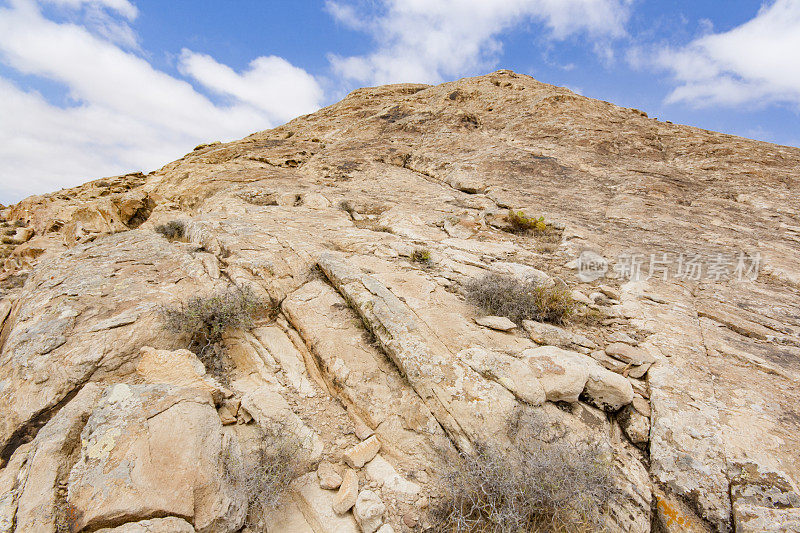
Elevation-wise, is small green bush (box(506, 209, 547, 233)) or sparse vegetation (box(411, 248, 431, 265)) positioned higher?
small green bush (box(506, 209, 547, 233))

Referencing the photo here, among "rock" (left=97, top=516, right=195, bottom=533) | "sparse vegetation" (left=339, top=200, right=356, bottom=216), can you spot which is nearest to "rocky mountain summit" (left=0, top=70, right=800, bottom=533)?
"rock" (left=97, top=516, right=195, bottom=533)

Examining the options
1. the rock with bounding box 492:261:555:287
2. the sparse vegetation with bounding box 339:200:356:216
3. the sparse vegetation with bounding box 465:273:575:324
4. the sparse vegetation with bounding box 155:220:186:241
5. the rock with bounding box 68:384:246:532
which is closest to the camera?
the rock with bounding box 68:384:246:532

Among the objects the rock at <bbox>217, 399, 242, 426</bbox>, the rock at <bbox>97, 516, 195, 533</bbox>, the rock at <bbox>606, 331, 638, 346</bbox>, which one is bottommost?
the rock at <bbox>97, 516, 195, 533</bbox>

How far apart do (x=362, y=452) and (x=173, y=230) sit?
6.75m

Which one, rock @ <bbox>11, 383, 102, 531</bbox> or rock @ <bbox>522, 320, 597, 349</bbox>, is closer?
rock @ <bbox>11, 383, 102, 531</bbox>

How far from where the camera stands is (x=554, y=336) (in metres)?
3.91

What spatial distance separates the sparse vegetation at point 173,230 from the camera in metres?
6.91

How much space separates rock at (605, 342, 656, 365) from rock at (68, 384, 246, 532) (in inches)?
160

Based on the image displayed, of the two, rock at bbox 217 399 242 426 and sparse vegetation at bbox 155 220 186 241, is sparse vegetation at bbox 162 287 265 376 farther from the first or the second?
sparse vegetation at bbox 155 220 186 241

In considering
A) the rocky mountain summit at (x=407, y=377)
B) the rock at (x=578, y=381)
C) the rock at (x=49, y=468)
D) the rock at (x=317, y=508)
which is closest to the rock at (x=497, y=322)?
the rocky mountain summit at (x=407, y=377)

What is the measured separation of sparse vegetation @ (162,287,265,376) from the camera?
145 inches

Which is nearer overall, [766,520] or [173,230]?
[766,520]

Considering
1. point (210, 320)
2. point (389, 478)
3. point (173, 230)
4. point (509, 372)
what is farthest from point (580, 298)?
point (173, 230)

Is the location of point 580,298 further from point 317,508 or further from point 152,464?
point 152,464
